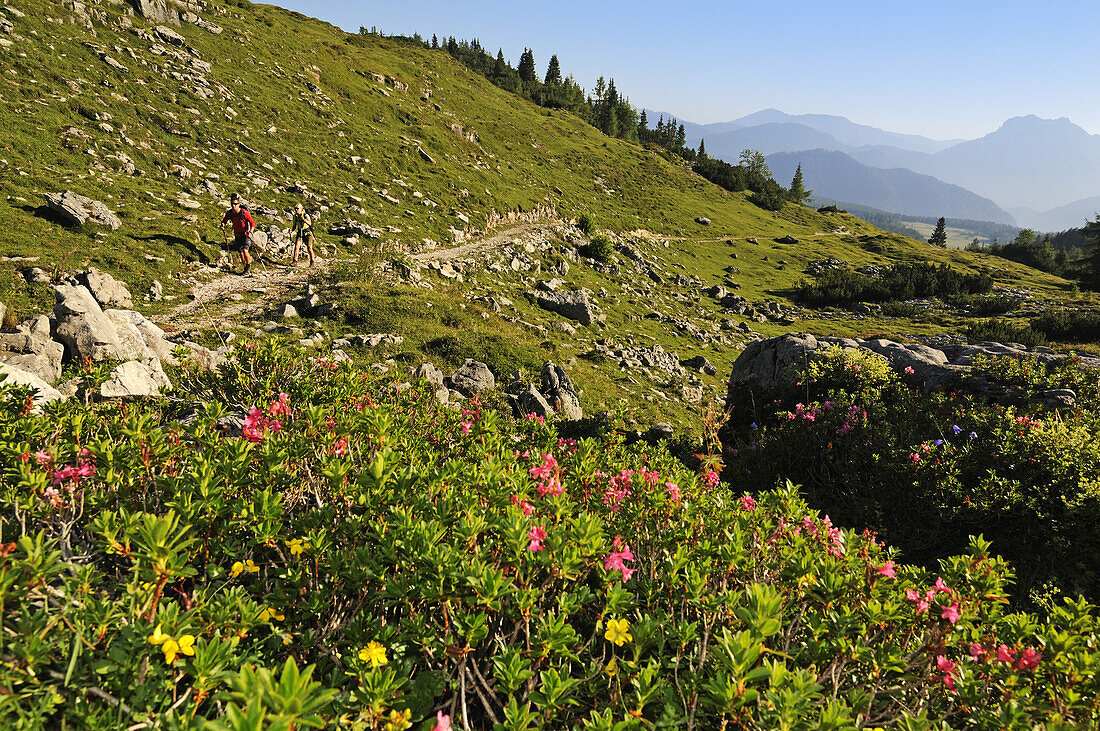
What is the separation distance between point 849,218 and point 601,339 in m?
114

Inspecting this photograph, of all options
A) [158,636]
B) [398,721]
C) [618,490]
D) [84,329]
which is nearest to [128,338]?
[84,329]

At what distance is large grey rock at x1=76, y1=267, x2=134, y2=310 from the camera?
12.9 meters

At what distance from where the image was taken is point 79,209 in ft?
53.1

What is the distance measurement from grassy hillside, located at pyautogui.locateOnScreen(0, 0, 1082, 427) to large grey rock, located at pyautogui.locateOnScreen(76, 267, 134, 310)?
2.81 feet

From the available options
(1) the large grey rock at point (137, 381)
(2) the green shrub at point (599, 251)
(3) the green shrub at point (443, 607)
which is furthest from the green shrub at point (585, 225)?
(3) the green shrub at point (443, 607)

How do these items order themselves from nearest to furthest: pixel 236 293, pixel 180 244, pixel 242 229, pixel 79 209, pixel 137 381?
pixel 137 381 < pixel 79 209 < pixel 236 293 < pixel 180 244 < pixel 242 229

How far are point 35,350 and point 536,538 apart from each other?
11184 mm

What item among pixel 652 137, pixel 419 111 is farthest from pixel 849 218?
pixel 419 111

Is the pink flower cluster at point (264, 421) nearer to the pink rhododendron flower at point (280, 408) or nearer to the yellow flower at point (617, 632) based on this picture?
the pink rhododendron flower at point (280, 408)

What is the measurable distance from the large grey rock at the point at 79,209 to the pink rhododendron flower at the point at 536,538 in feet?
71.0

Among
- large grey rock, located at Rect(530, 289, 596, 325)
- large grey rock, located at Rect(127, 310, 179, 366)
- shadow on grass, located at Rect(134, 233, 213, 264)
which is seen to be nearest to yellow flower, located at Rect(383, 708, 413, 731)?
large grey rock, located at Rect(127, 310, 179, 366)

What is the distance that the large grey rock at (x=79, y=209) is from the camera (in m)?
15.9

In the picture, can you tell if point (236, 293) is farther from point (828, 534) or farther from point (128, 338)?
point (828, 534)

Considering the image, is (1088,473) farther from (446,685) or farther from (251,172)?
(251,172)
